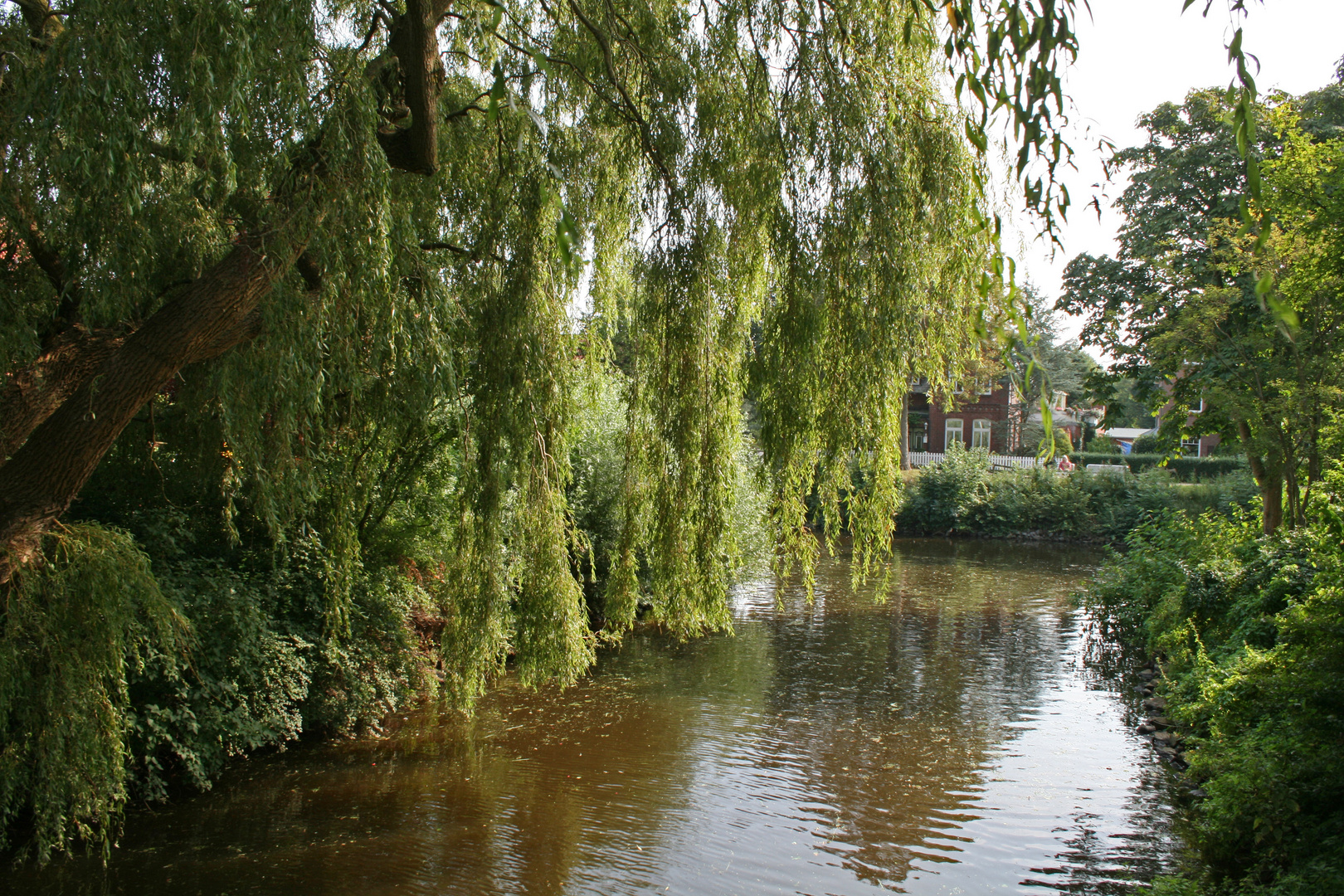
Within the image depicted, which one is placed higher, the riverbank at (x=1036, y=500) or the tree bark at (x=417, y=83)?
the tree bark at (x=417, y=83)

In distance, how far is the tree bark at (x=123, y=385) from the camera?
14.9ft

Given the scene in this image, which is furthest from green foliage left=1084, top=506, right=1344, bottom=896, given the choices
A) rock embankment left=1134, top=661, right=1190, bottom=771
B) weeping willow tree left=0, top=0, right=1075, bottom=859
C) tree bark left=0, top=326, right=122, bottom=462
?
tree bark left=0, top=326, right=122, bottom=462

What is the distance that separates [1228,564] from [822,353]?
814 cm

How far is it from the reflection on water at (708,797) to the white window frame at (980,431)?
27118mm

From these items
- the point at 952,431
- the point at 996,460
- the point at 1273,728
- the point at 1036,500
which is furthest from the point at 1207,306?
the point at 952,431

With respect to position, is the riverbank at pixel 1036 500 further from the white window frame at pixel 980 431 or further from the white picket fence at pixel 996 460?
the white window frame at pixel 980 431

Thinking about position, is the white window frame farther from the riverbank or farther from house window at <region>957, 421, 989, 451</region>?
the riverbank

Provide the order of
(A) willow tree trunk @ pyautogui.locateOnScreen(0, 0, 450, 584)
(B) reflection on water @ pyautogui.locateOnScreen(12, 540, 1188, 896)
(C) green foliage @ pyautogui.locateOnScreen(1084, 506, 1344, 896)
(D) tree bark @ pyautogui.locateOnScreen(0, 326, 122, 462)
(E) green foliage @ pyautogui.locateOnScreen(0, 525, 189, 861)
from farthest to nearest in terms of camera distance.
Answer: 1. (B) reflection on water @ pyautogui.locateOnScreen(12, 540, 1188, 896)
2. (C) green foliage @ pyautogui.locateOnScreen(1084, 506, 1344, 896)
3. (E) green foliage @ pyautogui.locateOnScreen(0, 525, 189, 861)
4. (D) tree bark @ pyautogui.locateOnScreen(0, 326, 122, 462)
5. (A) willow tree trunk @ pyautogui.locateOnScreen(0, 0, 450, 584)

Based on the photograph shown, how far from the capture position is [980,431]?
39.1 metres

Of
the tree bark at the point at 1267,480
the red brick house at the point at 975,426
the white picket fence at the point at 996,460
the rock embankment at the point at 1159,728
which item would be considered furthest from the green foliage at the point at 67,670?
the red brick house at the point at 975,426

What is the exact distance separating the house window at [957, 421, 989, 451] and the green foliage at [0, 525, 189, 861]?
3725 cm

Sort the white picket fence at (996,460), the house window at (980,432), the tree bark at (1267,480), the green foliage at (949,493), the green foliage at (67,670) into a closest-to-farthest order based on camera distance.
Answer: the green foliage at (67,670) → the tree bark at (1267,480) → the green foliage at (949,493) → the white picket fence at (996,460) → the house window at (980,432)

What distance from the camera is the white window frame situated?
38.9 m

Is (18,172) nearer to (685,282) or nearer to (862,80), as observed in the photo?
(685,282)
